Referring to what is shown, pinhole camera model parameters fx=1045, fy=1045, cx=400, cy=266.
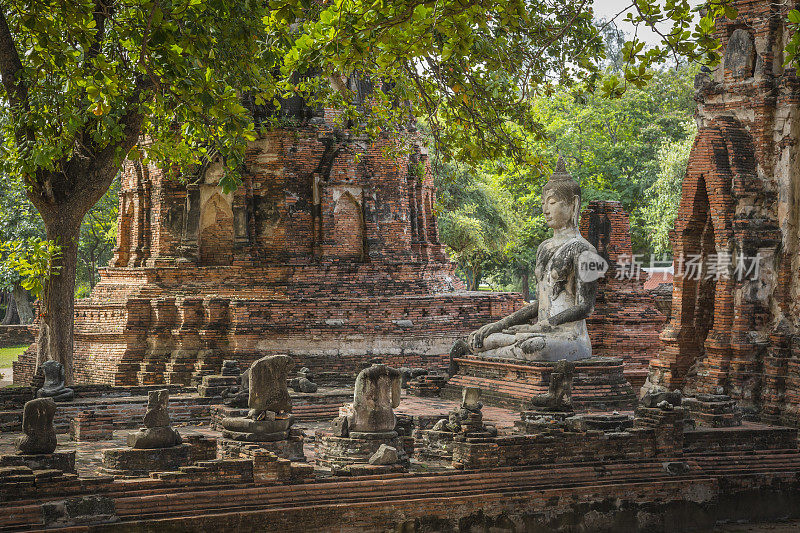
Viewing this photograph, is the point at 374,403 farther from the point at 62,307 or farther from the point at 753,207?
the point at 62,307

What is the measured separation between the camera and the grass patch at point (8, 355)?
26.5 m

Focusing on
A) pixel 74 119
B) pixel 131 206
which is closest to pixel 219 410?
pixel 74 119

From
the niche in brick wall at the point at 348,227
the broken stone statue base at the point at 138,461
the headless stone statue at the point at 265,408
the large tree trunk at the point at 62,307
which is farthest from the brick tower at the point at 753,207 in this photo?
the large tree trunk at the point at 62,307

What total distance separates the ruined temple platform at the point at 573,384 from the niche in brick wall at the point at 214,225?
6.98m

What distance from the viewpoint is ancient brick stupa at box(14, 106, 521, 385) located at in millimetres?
17984

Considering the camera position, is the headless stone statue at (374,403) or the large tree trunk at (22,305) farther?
the large tree trunk at (22,305)

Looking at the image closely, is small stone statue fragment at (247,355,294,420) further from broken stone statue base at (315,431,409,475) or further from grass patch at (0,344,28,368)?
grass patch at (0,344,28,368)

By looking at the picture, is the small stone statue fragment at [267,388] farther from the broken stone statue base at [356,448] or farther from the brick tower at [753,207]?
the brick tower at [753,207]

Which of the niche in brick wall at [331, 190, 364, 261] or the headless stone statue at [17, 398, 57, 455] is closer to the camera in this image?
Result: the headless stone statue at [17, 398, 57, 455]

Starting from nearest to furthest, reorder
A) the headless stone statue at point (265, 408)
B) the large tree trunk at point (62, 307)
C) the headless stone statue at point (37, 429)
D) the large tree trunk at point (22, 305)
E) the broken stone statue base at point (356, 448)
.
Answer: the headless stone statue at point (37, 429), the broken stone statue base at point (356, 448), the headless stone statue at point (265, 408), the large tree trunk at point (62, 307), the large tree trunk at point (22, 305)

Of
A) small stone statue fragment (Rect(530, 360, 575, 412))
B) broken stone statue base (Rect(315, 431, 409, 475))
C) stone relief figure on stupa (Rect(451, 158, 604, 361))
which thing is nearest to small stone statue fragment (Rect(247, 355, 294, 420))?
broken stone statue base (Rect(315, 431, 409, 475))

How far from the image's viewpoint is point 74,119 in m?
12.6

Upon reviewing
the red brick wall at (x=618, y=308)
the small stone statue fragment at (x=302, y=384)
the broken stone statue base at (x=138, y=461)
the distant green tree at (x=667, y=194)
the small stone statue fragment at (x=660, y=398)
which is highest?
the distant green tree at (x=667, y=194)

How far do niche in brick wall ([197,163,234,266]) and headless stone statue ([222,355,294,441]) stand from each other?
8354mm
